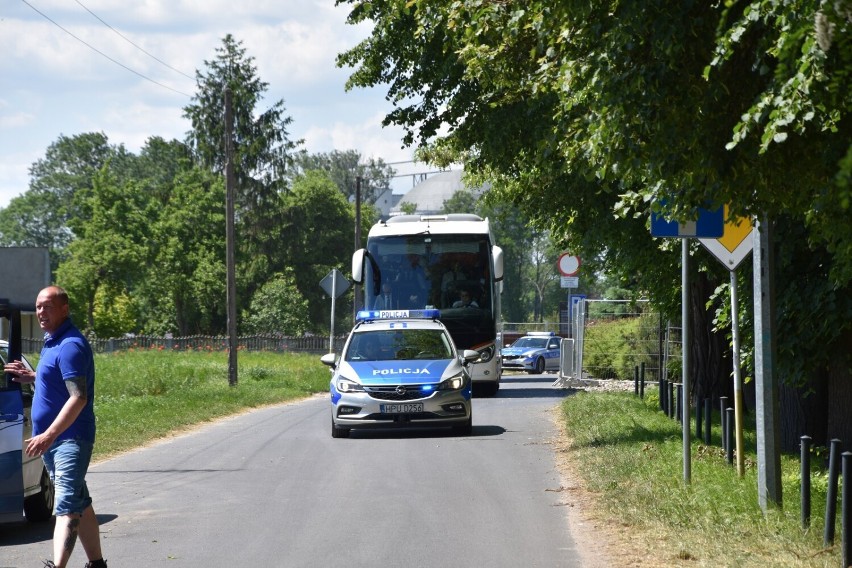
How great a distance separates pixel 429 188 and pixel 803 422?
135084 mm

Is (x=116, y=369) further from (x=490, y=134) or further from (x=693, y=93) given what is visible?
(x=693, y=93)

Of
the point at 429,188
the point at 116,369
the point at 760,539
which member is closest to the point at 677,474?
the point at 760,539

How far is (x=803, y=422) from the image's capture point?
634 inches

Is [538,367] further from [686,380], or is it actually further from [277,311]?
[686,380]

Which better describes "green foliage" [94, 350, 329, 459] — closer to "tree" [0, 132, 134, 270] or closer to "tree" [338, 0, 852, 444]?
"tree" [338, 0, 852, 444]

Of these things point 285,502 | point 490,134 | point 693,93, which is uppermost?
point 490,134

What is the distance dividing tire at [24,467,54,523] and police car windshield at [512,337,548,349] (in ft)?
125

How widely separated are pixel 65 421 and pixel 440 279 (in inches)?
777

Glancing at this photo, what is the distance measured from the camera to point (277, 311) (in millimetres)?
74125

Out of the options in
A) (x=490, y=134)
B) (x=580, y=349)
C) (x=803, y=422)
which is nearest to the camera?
(x=803, y=422)

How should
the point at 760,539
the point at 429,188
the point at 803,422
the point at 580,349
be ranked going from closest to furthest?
the point at 760,539
the point at 803,422
the point at 580,349
the point at 429,188

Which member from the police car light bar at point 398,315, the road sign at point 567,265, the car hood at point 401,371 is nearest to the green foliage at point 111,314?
the road sign at point 567,265

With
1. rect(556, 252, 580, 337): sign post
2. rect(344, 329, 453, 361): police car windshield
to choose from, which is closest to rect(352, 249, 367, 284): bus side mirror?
rect(344, 329, 453, 361): police car windshield

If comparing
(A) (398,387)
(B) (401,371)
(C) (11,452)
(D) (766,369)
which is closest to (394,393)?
(A) (398,387)
